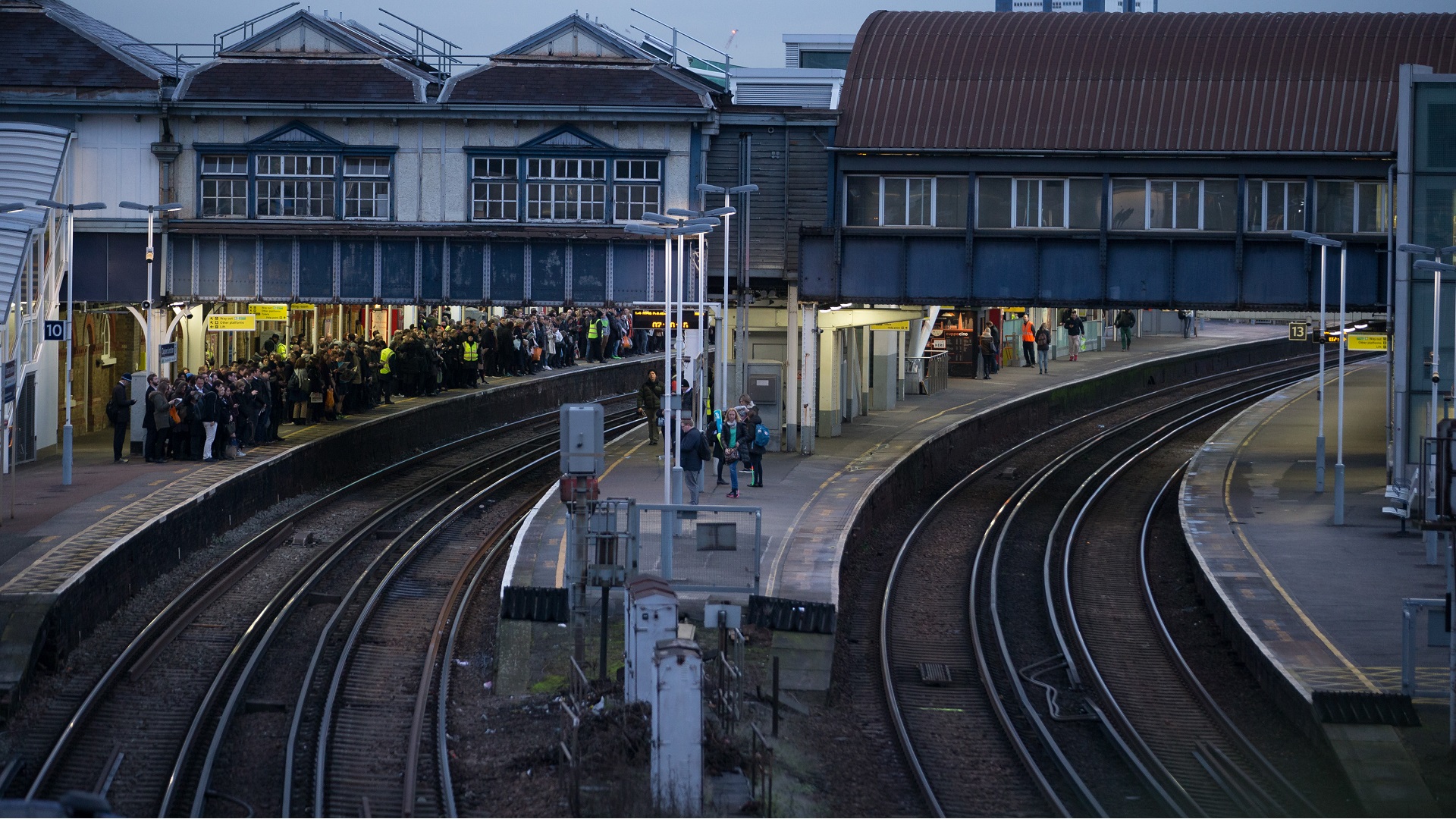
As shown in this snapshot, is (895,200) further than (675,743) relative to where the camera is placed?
Yes

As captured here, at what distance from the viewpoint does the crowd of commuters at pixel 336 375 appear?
29.8 m

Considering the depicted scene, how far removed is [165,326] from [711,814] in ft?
77.5

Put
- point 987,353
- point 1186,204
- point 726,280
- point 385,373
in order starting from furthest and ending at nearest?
1. point 987,353
2. point 385,373
3. point 1186,204
4. point 726,280

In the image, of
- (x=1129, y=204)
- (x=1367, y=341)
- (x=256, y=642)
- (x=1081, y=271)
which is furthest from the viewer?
(x=1081, y=271)

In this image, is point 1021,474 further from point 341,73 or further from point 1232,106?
point 341,73

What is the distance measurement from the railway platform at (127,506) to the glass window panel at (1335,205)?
1977 cm

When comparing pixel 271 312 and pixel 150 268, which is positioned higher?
pixel 150 268

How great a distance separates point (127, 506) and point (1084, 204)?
18.9 meters

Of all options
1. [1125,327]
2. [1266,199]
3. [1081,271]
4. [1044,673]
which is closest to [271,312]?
[1081,271]

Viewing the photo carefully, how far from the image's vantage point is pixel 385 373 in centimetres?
3875

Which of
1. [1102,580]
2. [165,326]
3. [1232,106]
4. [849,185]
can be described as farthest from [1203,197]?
[165,326]

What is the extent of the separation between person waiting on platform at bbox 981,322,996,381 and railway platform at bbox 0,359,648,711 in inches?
687

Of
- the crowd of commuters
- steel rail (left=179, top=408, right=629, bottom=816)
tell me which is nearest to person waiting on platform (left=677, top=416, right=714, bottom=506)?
steel rail (left=179, top=408, right=629, bottom=816)

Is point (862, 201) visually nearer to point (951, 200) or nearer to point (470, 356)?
point (951, 200)
